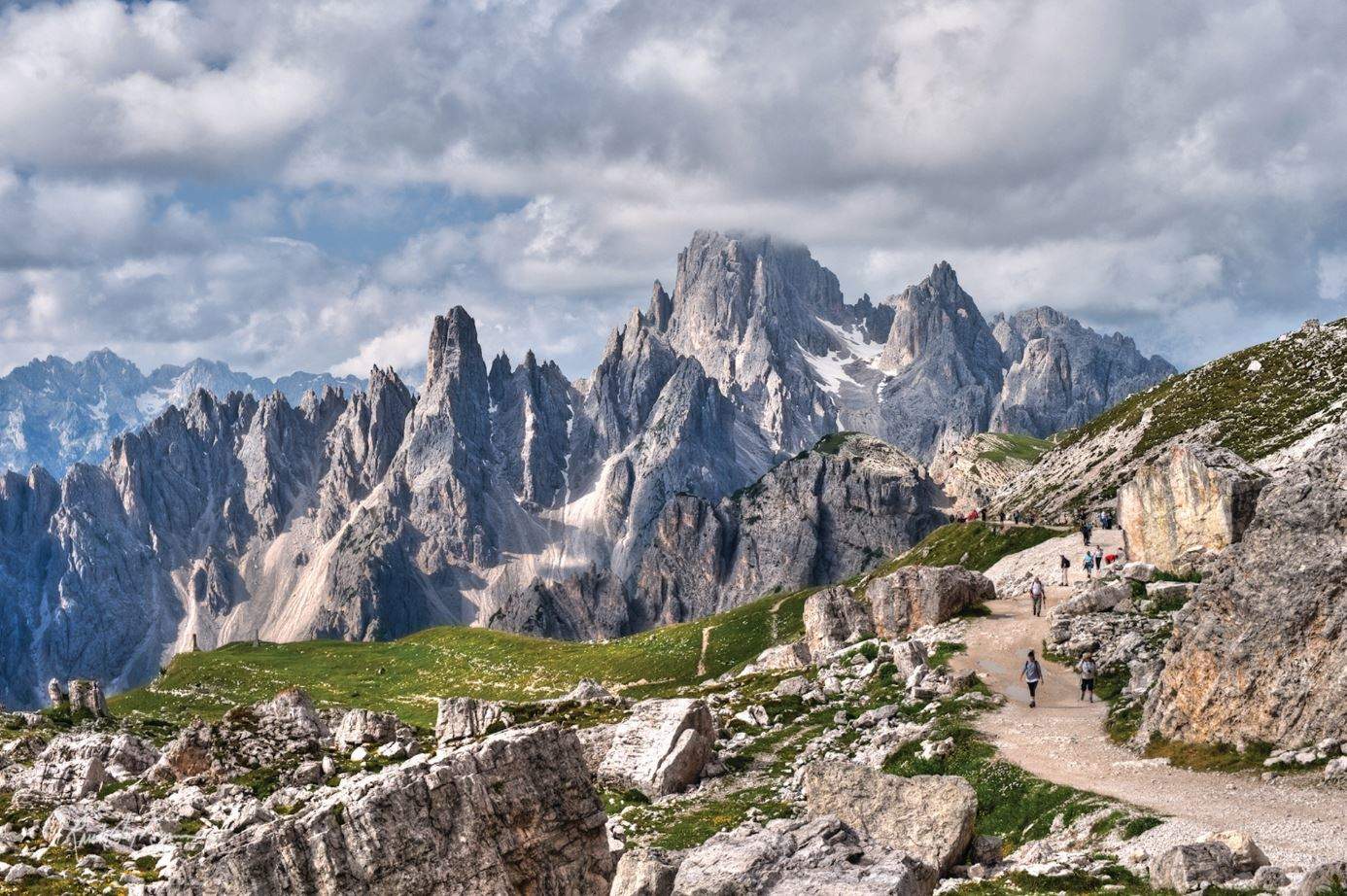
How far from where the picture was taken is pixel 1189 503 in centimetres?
5594

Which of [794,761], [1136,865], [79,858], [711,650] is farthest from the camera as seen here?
[711,650]

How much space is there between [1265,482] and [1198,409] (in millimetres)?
68270

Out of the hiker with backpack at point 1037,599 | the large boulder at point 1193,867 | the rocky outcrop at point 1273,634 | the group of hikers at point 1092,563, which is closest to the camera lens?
the large boulder at point 1193,867

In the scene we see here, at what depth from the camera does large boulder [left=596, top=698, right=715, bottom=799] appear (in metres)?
40.5

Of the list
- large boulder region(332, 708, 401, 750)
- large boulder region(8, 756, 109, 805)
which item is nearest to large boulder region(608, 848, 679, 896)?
large boulder region(332, 708, 401, 750)

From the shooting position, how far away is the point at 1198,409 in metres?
115

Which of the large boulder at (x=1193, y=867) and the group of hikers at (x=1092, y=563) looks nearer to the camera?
the large boulder at (x=1193, y=867)

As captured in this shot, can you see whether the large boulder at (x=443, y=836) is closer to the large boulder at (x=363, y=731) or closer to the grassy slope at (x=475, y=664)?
the large boulder at (x=363, y=731)

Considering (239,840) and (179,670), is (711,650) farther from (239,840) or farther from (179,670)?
(239,840)

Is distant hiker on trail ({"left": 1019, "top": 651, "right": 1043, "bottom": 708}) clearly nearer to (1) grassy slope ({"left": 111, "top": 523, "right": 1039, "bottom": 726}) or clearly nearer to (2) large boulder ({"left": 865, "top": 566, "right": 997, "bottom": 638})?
(2) large boulder ({"left": 865, "top": 566, "right": 997, "bottom": 638})

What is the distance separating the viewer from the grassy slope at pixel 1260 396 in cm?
9106

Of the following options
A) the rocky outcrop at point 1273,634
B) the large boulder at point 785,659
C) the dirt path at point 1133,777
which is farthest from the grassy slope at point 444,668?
the rocky outcrop at point 1273,634

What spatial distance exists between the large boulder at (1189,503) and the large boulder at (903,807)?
3293 centimetres

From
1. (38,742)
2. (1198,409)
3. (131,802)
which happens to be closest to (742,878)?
(131,802)
